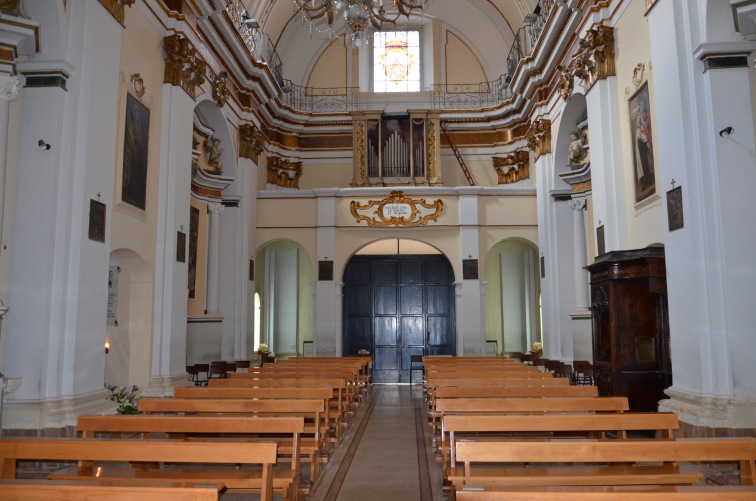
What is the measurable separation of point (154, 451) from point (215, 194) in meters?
12.6

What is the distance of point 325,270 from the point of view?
57.5ft

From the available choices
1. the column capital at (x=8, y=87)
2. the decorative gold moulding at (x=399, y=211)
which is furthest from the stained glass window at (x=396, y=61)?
the column capital at (x=8, y=87)

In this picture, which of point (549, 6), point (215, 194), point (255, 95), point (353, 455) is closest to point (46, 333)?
point (353, 455)

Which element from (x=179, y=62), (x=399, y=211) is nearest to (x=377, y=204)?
(x=399, y=211)

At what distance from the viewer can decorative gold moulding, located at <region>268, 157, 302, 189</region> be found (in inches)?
786

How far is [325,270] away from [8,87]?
11.0 metres

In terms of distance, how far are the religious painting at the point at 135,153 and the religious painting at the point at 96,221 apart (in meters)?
1.11

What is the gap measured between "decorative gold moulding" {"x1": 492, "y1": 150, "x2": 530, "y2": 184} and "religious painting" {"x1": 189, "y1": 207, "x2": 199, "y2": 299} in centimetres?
950

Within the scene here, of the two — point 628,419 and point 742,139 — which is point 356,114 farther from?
point 628,419

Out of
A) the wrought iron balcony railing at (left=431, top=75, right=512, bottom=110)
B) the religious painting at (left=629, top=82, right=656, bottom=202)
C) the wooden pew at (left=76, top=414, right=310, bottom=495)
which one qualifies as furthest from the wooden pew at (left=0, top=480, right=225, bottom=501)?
the wrought iron balcony railing at (left=431, top=75, right=512, bottom=110)

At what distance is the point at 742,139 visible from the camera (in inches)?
303

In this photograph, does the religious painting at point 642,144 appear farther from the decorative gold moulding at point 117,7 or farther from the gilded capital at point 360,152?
the gilded capital at point 360,152

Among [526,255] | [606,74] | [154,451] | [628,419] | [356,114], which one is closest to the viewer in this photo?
[154,451]

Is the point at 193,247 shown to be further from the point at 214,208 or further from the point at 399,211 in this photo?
the point at 399,211
